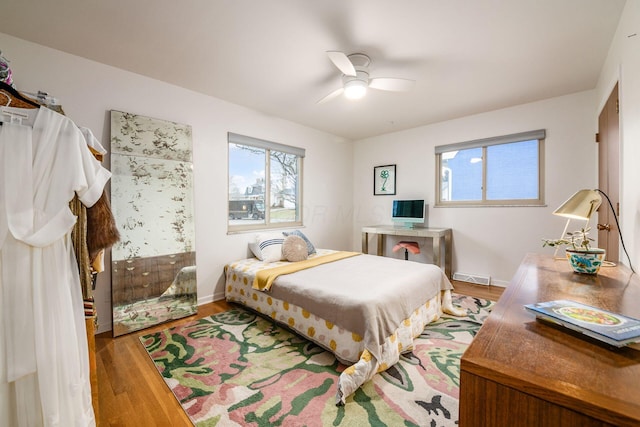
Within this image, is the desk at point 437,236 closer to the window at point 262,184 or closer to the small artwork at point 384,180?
the small artwork at point 384,180

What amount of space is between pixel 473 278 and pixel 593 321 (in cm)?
337

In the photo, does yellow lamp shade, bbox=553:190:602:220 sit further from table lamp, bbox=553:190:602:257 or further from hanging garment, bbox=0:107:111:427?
hanging garment, bbox=0:107:111:427

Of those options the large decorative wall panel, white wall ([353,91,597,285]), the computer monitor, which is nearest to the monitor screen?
the computer monitor

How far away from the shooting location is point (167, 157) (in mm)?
2758

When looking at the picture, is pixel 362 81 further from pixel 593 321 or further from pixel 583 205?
pixel 593 321

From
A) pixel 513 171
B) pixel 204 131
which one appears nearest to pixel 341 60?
pixel 204 131

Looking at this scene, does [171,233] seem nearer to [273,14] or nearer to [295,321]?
[295,321]

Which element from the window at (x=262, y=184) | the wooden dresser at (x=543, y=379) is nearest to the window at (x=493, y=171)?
the window at (x=262, y=184)

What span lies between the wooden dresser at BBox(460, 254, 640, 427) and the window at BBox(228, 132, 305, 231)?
3181 millimetres

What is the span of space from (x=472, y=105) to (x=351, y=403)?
366 cm

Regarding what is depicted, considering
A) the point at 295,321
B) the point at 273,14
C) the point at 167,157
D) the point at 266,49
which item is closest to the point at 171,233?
the point at 167,157

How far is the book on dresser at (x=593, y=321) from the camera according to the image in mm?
702

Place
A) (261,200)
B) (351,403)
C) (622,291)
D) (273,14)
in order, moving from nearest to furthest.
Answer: (622,291) < (351,403) < (273,14) < (261,200)

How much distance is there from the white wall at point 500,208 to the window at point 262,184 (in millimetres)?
1700
